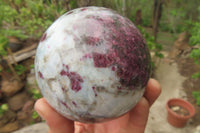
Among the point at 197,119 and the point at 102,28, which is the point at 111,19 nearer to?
the point at 102,28

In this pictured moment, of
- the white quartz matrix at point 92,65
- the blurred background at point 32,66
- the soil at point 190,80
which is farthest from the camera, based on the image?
the soil at point 190,80

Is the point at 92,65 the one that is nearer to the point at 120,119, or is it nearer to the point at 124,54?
the point at 124,54

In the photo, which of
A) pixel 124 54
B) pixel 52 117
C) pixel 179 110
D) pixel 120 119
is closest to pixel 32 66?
pixel 52 117

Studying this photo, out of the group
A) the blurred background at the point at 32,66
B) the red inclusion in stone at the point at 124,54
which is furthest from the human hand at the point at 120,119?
the blurred background at the point at 32,66

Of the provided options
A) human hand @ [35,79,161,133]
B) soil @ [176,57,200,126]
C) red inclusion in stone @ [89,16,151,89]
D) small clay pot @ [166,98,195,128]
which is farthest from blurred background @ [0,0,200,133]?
human hand @ [35,79,161,133]

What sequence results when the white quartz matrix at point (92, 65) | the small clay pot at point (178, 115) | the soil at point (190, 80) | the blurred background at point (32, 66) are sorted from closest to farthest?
the white quartz matrix at point (92, 65), the blurred background at point (32, 66), the small clay pot at point (178, 115), the soil at point (190, 80)

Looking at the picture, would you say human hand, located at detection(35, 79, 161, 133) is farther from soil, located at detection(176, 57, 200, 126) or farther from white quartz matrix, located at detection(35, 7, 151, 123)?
soil, located at detection(176, 57, 200, 126)

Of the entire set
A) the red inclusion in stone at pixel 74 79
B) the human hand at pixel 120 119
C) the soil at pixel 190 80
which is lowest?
the soil at pixel 190 80

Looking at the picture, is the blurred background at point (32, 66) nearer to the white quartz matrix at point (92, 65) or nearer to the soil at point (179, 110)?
the soil at point (179, 110)
